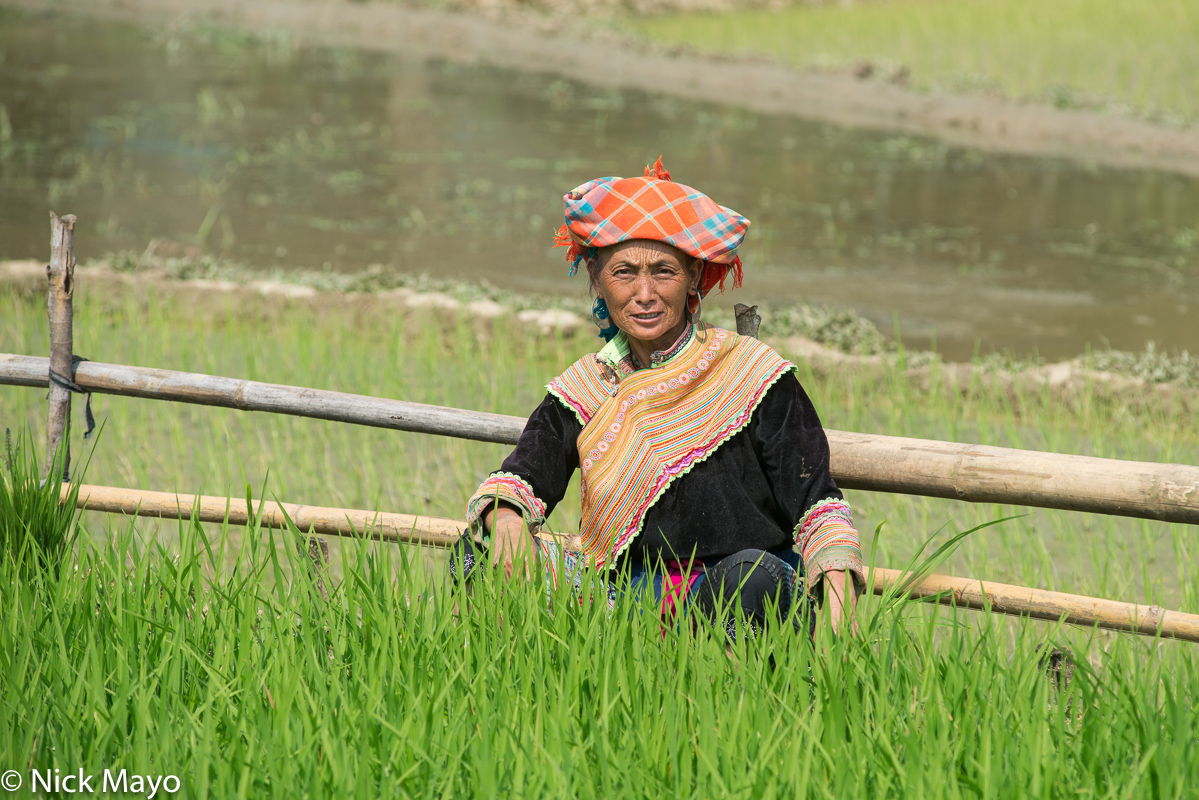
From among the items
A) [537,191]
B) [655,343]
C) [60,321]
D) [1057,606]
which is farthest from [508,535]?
[537,191]

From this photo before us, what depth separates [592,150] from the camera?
33.7 feet

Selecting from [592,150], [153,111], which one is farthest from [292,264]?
[153,111]

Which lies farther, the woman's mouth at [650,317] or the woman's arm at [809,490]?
the woman's mouth at [650,317]

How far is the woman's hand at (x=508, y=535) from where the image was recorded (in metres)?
2.06

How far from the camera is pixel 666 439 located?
2.17m

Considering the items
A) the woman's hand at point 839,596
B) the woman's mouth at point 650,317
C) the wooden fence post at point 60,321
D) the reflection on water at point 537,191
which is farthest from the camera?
the reflection on water at point 537,191

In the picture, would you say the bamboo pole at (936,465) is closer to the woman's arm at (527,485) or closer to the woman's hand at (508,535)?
the woman's arm at (527,485)

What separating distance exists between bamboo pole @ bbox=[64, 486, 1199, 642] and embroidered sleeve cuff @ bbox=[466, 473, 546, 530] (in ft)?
0.18

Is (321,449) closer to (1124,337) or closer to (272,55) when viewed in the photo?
(1124,337)

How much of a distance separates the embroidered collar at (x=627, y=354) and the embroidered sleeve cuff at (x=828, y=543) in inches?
15.1

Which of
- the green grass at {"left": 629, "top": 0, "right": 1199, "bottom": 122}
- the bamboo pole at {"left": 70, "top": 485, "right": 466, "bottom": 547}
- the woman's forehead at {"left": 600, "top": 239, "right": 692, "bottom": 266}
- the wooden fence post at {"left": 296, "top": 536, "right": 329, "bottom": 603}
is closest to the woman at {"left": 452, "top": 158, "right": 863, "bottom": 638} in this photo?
the woman's forehead at {"left": 600, "top": 239, "right": 692, "bottom": 266}

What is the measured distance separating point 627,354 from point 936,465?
605mm

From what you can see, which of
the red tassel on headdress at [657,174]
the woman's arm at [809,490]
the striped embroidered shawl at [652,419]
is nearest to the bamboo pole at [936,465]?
the woman's arm at [809,490]

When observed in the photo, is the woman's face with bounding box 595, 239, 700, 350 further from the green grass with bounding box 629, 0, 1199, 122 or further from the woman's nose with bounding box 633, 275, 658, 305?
the green grass with bounding box 629, 0, 1199, 122
